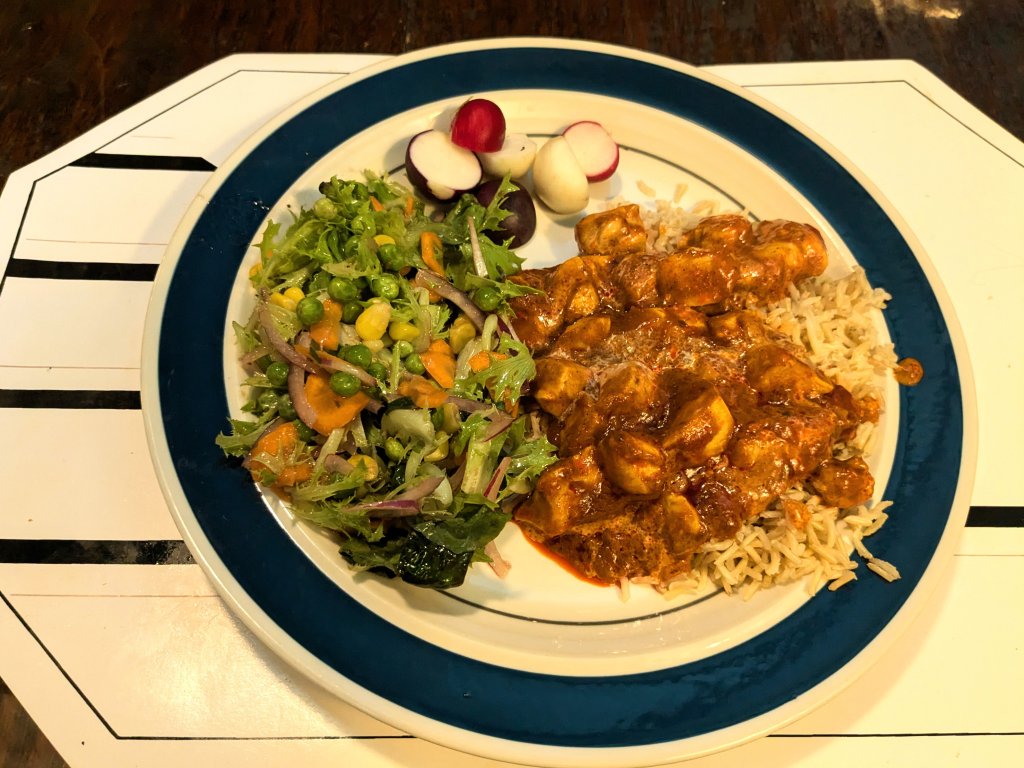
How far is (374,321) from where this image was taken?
9.15 ft

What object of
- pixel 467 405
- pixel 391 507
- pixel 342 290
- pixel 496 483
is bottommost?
pixel 391 507

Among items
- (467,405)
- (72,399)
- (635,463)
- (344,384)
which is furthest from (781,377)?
(72,399)

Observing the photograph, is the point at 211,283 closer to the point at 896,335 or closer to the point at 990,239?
the point at 896,335

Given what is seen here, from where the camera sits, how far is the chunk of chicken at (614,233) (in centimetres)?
338

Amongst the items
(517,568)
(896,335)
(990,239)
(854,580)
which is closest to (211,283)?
(517,568)

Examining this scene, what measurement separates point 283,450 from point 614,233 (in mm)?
1837

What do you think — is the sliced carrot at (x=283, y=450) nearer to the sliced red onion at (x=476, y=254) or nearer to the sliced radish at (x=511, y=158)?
the sliced red onion at (x=476, y=254)

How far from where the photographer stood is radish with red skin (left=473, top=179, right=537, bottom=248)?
3451 millimetres

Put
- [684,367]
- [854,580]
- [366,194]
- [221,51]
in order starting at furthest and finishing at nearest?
[221,51], [366,194], [684,367], [854,580]

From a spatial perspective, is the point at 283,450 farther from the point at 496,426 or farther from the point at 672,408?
the point at 672,408

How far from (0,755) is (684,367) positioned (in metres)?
2.95

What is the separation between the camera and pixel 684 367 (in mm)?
2951

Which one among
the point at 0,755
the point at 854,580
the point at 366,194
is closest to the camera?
the point at 0,755

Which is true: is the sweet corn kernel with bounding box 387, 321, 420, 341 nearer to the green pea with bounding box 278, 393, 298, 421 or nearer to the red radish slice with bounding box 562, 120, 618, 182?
the green pea with bounding box 278, 393, 298, 421
